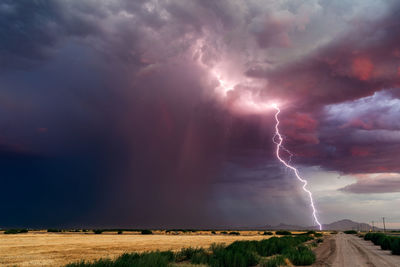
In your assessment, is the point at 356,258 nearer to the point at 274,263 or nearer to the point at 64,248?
the point at 274,263

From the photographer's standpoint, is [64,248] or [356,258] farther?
[64,248]

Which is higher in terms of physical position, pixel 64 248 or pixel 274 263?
pixel 274 263

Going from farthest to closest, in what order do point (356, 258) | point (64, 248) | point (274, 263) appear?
point (64, 248)
point (356, 258)
point (274, 263)

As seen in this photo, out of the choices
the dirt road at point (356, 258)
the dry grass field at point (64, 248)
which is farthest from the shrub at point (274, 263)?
the dry grass field at point (64, 248)

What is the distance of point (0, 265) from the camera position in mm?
19062

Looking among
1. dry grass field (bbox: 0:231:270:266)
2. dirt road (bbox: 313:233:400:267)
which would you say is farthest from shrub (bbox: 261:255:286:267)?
dry grass field (bbox: 0:231:270:266)

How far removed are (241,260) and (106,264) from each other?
8950mm

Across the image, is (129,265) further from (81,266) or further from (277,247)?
(277,247)

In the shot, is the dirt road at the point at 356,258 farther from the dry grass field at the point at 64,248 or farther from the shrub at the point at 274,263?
the dry grass field at the point at 64,248

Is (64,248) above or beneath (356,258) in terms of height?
beneath

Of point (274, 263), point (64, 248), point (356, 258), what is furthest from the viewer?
point (64, 248)

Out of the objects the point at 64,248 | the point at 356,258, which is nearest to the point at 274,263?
the point at 356,258

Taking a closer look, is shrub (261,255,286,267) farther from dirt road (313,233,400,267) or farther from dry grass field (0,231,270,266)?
dry grass field (0,231,270,266)

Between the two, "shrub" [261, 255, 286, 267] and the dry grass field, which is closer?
"shrub" [261, 255, 286, 267]
